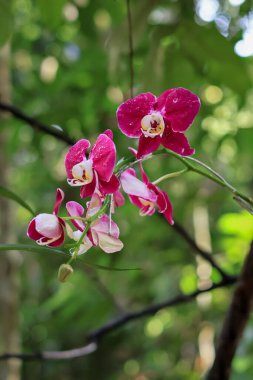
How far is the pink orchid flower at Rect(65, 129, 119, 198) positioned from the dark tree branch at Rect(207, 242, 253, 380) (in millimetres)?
293

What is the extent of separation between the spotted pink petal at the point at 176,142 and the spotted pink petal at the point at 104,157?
0.04 metres

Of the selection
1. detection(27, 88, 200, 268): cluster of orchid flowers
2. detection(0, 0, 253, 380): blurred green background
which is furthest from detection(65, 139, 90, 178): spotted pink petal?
detection(0, 0, 253, 380): blurred green background

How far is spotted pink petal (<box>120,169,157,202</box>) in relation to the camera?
35 centimetres

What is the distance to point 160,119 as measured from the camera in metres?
0.35

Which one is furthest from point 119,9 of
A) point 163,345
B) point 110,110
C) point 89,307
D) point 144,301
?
point 163,345

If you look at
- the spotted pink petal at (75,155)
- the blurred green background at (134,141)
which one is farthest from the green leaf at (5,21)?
the spotted pink petal at (75,155)

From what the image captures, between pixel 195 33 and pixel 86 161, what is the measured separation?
0.34 meters

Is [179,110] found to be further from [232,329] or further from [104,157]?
[232,329]

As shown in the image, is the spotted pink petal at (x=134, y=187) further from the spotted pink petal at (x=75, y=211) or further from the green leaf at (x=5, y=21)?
the green leaf at (x=5, y=21)

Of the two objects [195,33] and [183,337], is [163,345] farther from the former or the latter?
[195,33]

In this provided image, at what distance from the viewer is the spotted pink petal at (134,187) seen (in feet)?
1.15

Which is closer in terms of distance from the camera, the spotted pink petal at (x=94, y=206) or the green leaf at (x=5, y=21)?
the spotted pink petal at (x=94, y=206)

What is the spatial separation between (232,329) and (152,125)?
0.32 meters

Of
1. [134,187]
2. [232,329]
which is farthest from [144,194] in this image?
[232,329]
